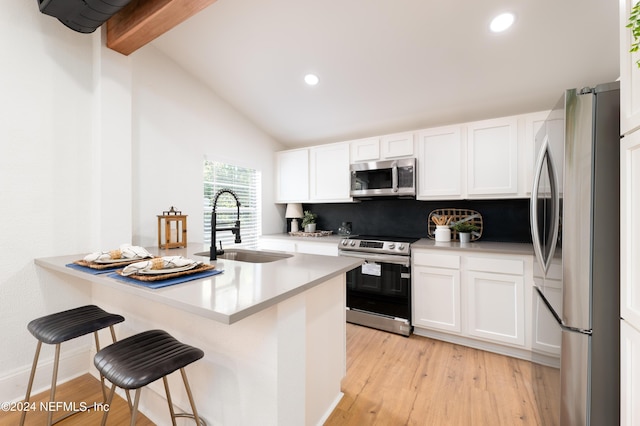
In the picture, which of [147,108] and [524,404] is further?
[147,108]

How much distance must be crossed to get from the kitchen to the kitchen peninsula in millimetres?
328

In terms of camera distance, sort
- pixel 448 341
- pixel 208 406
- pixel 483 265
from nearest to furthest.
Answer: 1. pixel 208 406
2. pixel 483 265
3. pixel 448 341

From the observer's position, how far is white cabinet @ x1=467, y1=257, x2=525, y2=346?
2.29 meters

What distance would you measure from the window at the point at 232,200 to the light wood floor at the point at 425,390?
5.57ft

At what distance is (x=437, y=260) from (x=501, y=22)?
194 cm

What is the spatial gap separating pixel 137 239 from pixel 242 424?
188 cm

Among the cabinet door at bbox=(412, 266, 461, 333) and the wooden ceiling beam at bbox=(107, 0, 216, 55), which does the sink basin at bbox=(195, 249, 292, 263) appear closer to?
the cabinet door at bbox=(412, 266, 461, 333)

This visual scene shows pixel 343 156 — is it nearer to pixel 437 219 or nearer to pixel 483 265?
pixel 437 219

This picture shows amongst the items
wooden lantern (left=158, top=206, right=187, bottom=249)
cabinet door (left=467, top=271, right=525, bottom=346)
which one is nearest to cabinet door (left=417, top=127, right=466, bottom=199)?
cabinet door (left=467, top=271, right=525, bottom=346)

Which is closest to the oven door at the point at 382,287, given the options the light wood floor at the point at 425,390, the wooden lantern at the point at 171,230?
the light wood floor at the point at 425,390

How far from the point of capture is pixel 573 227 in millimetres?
1225

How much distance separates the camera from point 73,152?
6.77 ft

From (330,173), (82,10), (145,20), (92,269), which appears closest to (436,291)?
(330,173)

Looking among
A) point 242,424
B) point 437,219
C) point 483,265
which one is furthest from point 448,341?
point 242,424
